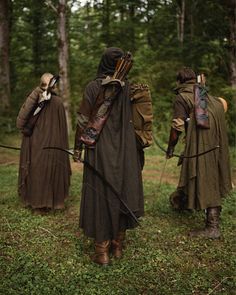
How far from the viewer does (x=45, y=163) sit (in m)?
6.39

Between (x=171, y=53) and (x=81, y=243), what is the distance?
12.3 m

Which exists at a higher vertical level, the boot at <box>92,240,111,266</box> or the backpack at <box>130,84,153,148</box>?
the backpack at <box>130,84,153,148</box>

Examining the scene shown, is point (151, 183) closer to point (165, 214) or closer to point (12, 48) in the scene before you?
point (165, 214)

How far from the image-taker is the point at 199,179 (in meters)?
5.21

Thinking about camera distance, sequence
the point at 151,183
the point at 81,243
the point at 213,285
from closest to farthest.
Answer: the point at 213,285
the point at 81,243
the point at 151,183

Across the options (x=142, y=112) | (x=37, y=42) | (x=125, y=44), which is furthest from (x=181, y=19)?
(x=142, y=112)

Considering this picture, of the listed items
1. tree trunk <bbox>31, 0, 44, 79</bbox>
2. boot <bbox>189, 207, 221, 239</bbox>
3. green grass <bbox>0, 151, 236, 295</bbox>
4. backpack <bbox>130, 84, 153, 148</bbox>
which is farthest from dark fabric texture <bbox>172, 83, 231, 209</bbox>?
tree trunk <bbox>31, 0, 44, 79</bbox>

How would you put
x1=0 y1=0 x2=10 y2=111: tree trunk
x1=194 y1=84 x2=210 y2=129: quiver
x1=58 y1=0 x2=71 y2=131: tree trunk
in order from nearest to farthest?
1. x1=194 y1=84 x2=210 y2=129: quiver
2. x1=58 y1=0 x2=71 y2=131: tree trunk
3. x1=0 y1=0 x2=10 y2=111: tree trunk

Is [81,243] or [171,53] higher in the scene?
[171,53]

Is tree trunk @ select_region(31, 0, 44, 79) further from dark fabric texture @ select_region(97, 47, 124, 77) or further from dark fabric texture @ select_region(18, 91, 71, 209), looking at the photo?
dark fabric texture @ select_region(97, 47, 124, 77)

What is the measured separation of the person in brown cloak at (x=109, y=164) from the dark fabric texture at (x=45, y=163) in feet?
6.76

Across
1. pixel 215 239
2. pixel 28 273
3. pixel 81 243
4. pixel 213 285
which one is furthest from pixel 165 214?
pixel 28 273

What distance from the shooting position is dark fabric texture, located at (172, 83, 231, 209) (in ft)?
17.1

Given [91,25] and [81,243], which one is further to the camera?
[91,25]
